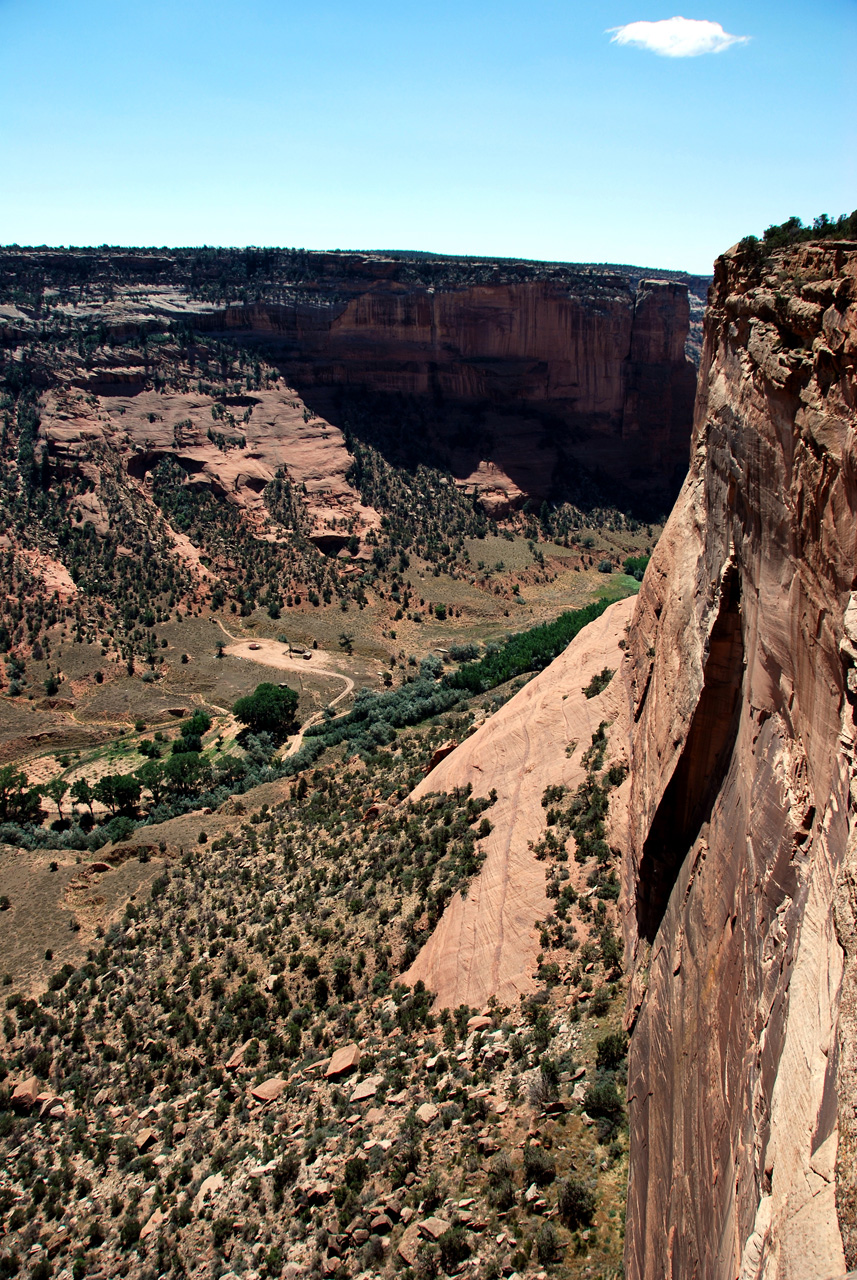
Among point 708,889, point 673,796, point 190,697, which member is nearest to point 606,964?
point 673,796

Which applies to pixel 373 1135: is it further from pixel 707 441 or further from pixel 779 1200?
pixel 707 441

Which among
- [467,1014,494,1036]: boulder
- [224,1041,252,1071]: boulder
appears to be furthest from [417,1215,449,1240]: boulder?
[224,1041,252,1071]: boulder

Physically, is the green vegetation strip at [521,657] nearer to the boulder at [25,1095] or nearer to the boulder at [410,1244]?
the boulder at [25,1095]

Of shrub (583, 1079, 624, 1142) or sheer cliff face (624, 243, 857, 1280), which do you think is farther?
shrub (583, 1079, 624, 1142)

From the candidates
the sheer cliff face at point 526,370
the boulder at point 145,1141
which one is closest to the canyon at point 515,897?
the boulder at point 145,1141

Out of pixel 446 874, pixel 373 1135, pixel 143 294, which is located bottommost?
pixel 373 1135

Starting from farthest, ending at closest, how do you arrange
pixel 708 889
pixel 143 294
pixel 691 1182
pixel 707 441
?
pixel 143 294, pixel 707 441, pixel 708 889, pixel 691 1182

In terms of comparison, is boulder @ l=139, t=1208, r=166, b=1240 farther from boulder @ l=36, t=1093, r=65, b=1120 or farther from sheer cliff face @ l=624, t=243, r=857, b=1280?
sheer cliff face @ l=624, t=243, r=857, b=1280
